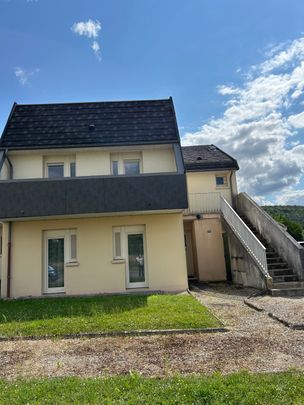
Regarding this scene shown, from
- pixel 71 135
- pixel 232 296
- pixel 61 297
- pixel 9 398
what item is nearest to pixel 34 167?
pixel 71 135

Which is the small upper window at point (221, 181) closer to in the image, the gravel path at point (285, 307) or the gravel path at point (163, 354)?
the gravel path at point (285, 307)

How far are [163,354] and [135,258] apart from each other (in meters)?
7.05

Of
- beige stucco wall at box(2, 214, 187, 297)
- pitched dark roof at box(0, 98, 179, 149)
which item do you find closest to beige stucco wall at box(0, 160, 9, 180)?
pitched dark roof at box(0, 98, 179, 149)

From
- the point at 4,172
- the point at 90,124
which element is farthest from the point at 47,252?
the point at 90,124

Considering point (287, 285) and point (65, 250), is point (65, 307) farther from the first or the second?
point (287, 285)

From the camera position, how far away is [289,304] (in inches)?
360

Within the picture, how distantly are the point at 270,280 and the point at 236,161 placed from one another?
929 cm

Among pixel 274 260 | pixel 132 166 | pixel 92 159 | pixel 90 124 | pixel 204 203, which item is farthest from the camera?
pixel 204 203

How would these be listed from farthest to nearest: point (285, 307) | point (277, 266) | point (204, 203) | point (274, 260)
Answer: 1. point (204, 203)
2. point (274, 260)
3. point (277, 266)
4. point (285, 307)

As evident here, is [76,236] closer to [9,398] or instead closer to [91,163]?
[91,163]

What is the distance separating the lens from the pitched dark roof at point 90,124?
13539mm

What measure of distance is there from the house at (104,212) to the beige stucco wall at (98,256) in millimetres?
38

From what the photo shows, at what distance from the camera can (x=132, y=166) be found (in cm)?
1406

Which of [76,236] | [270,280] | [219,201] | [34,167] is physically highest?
[34,167]
